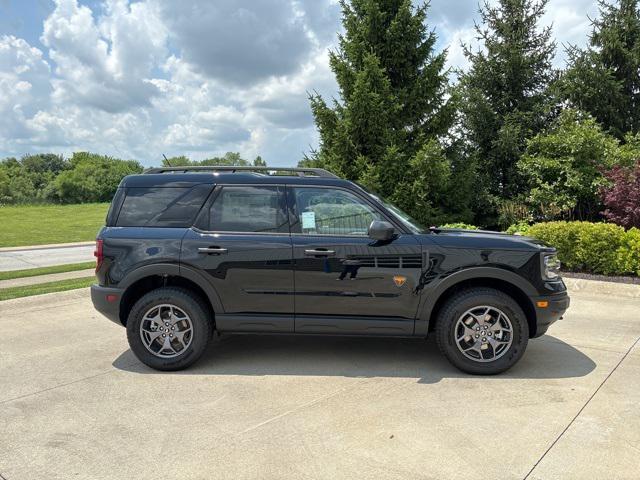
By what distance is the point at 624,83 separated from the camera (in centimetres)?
1612

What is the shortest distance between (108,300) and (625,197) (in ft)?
33.7

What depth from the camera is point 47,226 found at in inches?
1276

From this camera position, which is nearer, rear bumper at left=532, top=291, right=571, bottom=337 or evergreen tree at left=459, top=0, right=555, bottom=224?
rear bumper at left=532, top=291, right=571, bottom=337

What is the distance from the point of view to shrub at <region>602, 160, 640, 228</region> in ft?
32.2

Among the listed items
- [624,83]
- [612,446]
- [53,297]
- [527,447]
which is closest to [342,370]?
[527,447]

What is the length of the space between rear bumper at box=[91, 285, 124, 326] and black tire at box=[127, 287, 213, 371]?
19 centimetres

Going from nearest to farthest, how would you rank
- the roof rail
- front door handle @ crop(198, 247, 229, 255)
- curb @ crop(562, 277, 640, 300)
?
front door handle @ crop(198, 247, 229, 255)
the roof rail
curb @ crop(562, 277, 640, 300)

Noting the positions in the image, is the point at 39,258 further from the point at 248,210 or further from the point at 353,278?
the point at 353,278

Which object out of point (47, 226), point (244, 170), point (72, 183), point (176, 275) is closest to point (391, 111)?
point (244, 170)

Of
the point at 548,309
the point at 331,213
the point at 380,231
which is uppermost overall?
the point at 331,213

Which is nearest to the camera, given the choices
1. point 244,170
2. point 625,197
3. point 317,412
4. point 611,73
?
point 317,412

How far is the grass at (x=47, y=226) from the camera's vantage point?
2475cm

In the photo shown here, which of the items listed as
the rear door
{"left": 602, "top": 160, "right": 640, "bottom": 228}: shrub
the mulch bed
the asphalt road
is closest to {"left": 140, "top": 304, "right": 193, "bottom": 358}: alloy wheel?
the rear door

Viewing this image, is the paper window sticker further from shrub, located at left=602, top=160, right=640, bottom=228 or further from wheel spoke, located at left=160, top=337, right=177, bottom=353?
shrub, located at left=602, top=160, right=640, bottom=228
